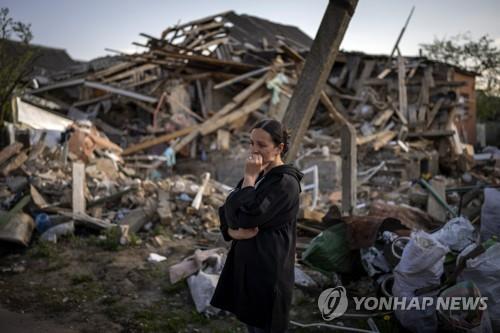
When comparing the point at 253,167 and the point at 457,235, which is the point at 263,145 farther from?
the point at 457,235

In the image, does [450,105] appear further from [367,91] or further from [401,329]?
[401,329]

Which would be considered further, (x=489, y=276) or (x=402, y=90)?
(x=402, y=90)

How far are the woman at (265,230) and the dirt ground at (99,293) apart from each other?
150 centimetres

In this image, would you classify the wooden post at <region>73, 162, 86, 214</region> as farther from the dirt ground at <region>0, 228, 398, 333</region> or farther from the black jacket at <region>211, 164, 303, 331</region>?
the black jacket at <region>211, 164, 303, 331</region>

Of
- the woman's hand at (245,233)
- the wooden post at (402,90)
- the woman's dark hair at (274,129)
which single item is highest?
the wooden post at (402,90)

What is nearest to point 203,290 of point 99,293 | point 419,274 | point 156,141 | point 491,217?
point 99,293

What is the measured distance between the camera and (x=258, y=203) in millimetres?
2131

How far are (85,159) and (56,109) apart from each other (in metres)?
5.23

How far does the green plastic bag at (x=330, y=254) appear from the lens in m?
4.09

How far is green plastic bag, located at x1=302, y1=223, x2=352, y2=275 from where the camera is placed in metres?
4.09

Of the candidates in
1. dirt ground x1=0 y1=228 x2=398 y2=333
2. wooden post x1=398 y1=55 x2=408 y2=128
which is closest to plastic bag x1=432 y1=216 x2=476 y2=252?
dirt ground x1=0 y1=228 x2=398 y2=333

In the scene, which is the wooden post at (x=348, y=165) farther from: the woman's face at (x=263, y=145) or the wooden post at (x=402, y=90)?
the wooden post at (x=402, y=90)

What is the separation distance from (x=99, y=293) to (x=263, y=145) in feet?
10.1

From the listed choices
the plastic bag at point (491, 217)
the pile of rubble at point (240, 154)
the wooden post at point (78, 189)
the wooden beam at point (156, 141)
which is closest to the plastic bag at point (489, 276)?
the pile of rubble at point (240, 154)
